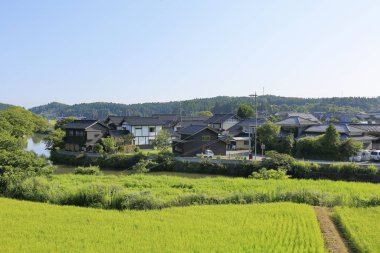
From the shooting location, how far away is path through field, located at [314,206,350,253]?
32.0ft

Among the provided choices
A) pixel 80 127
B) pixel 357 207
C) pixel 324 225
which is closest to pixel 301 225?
pixel 324 225

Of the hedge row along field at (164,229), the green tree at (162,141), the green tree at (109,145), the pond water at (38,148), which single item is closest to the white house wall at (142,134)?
the green tree at (162,141)

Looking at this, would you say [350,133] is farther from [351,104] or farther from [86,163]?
[351,104]

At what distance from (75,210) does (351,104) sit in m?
129

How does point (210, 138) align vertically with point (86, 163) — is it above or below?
above

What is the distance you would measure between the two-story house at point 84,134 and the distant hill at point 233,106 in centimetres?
5186

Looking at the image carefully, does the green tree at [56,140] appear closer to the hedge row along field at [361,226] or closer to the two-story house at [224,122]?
the two-story house at [224,122]

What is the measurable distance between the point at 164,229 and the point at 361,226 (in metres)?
6.12

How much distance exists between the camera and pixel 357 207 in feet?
45.9

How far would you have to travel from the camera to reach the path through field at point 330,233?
9.75 meters

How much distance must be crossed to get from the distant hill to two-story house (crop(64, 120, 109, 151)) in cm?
5186

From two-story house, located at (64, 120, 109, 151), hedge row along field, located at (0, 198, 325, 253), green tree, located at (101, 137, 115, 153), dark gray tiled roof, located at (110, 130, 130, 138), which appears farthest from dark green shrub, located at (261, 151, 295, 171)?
two-story house, located at (64, 120, 109, 151)

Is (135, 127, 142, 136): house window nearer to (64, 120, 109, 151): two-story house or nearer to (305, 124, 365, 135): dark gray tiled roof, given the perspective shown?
(64, 120, 109, 151): two-story house

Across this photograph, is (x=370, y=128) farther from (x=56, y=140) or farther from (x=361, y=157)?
(x=56, y=140)
